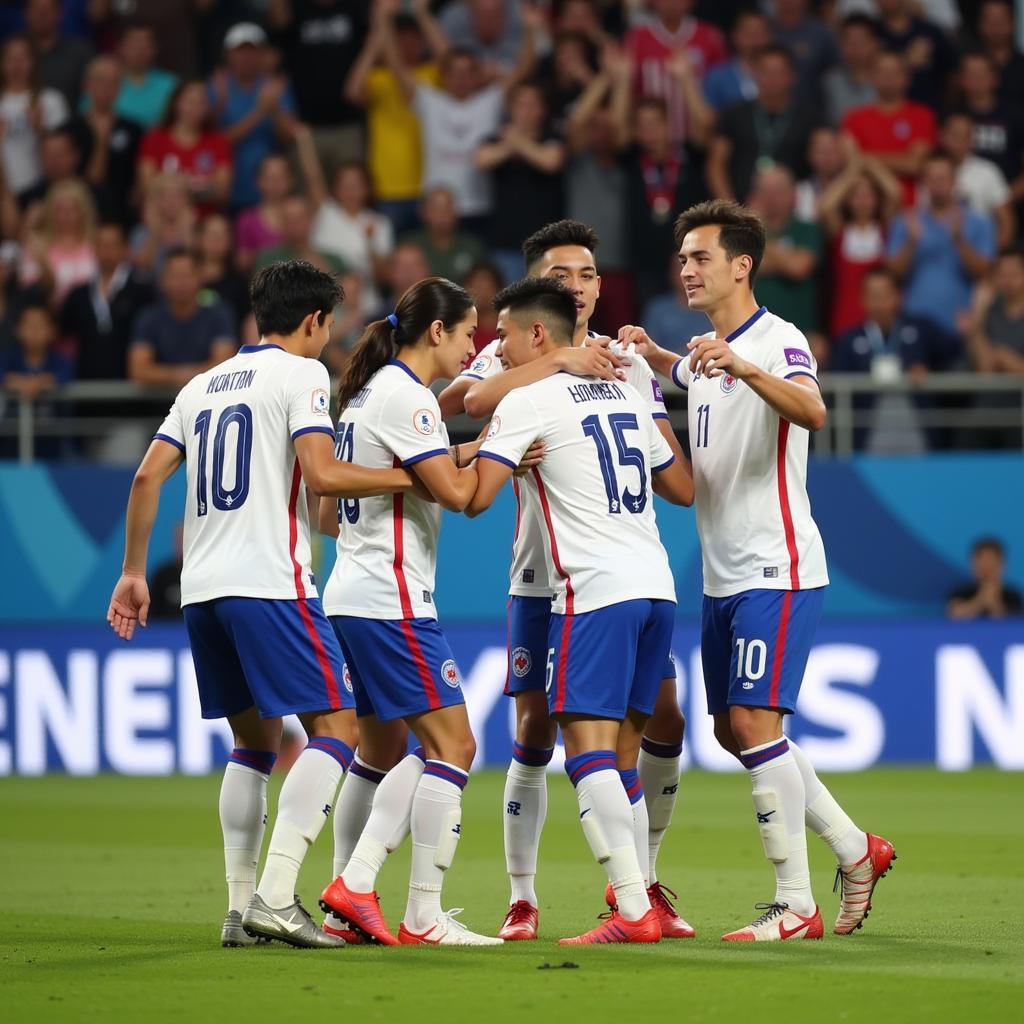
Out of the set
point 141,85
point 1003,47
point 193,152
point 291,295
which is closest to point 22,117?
point 141,85

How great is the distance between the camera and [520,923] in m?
7.13

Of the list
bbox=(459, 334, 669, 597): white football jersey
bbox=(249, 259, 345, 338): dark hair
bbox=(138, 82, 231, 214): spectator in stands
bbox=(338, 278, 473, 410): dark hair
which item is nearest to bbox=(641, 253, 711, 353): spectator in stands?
bbox=(138, 82, 231, 214): spectator in stands

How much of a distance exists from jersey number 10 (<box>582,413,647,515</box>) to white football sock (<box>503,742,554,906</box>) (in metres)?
1.07

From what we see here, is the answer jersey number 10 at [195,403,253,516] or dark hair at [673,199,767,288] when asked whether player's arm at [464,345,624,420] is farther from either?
jersey number 10 at [195,403,253,516]

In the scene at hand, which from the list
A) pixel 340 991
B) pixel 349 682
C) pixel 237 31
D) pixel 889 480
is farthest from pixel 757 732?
pixel 237 31

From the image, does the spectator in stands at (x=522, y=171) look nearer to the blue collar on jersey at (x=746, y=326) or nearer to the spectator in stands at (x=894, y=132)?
the spectator in stands at (x=894, y=132)

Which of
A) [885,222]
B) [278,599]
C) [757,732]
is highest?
[885,222]

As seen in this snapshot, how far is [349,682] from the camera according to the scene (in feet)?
22.8

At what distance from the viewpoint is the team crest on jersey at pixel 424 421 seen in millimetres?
A: 6840

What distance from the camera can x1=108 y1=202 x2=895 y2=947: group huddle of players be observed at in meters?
6.80

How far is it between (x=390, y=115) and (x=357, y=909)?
10960 millimetres

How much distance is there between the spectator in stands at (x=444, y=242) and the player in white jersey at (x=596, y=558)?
8.21 metres

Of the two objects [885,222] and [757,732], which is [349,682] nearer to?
[757,732]

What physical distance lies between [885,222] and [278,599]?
34.0ft
